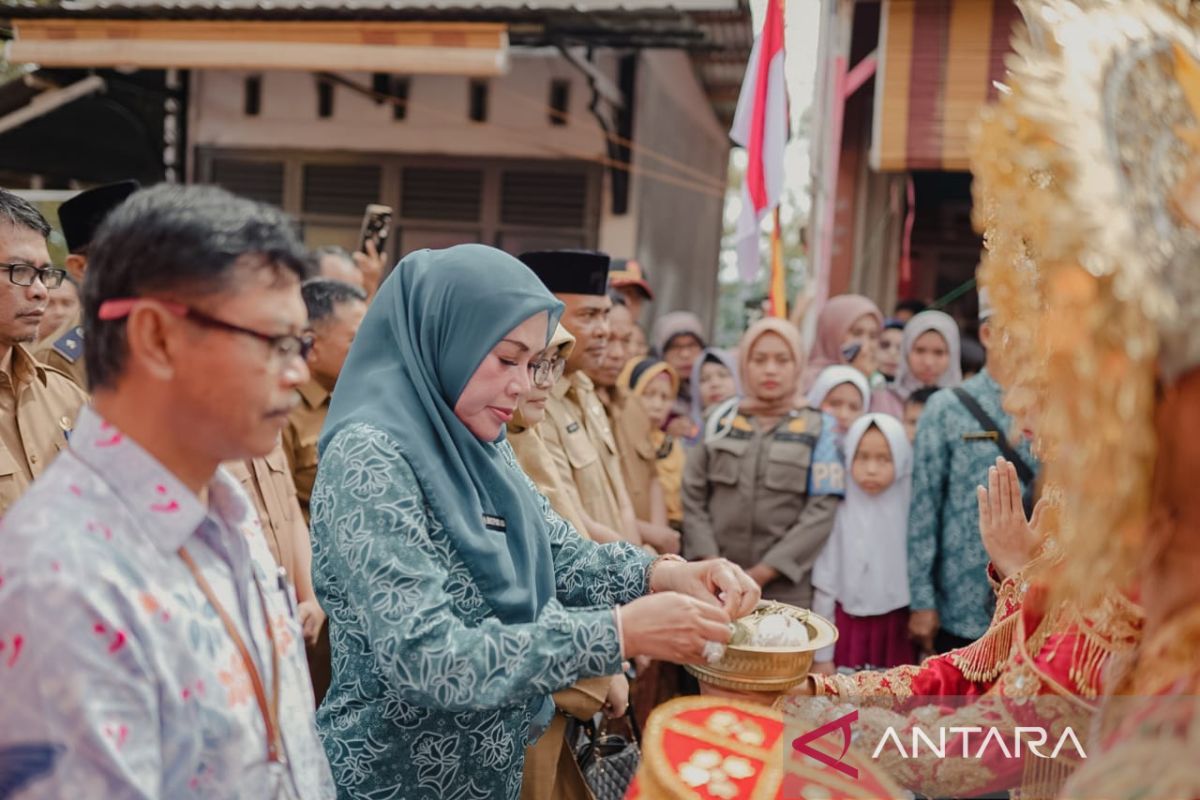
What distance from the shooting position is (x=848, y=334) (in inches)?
243

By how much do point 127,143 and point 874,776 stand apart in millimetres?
9150

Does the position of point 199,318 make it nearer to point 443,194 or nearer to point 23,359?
point 23,359

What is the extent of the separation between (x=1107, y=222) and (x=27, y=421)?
9.07 ft

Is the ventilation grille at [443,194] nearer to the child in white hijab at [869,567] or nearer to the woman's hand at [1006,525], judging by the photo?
the child in white hijab at [869,567]

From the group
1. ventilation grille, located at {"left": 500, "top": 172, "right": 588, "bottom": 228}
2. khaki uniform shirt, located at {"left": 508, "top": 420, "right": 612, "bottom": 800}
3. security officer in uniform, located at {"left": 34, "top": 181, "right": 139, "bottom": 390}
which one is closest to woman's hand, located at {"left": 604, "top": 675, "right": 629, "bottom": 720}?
khaki uniform shirt, located at {"left": 508, "top": 420, "right": 612, "bottom": 800}

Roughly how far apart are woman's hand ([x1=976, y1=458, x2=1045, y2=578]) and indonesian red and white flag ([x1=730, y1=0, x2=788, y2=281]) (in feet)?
12.2

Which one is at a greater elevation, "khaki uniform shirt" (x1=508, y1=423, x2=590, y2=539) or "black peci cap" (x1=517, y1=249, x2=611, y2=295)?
"black peci cap" (x1=517, y1=249, x2=611, y2=295)

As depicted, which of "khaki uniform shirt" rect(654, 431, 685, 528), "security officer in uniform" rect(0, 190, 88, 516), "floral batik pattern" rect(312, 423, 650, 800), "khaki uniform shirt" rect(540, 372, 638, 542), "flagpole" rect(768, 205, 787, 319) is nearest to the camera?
"floral batik pattern" rect(312, 423, 650, 800)

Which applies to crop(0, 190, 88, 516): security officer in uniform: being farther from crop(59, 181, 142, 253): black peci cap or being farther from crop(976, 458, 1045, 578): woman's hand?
crop(976, 458, 1045, 578): woman's hand

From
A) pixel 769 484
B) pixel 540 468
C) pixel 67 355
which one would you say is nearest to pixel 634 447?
pixel 769 484

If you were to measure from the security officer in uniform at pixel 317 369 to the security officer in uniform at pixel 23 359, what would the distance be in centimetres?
102

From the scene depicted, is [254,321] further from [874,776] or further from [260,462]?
[260,462]

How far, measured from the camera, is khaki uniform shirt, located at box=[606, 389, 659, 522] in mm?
4715

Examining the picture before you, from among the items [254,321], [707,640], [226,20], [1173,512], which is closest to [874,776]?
[707,640]
